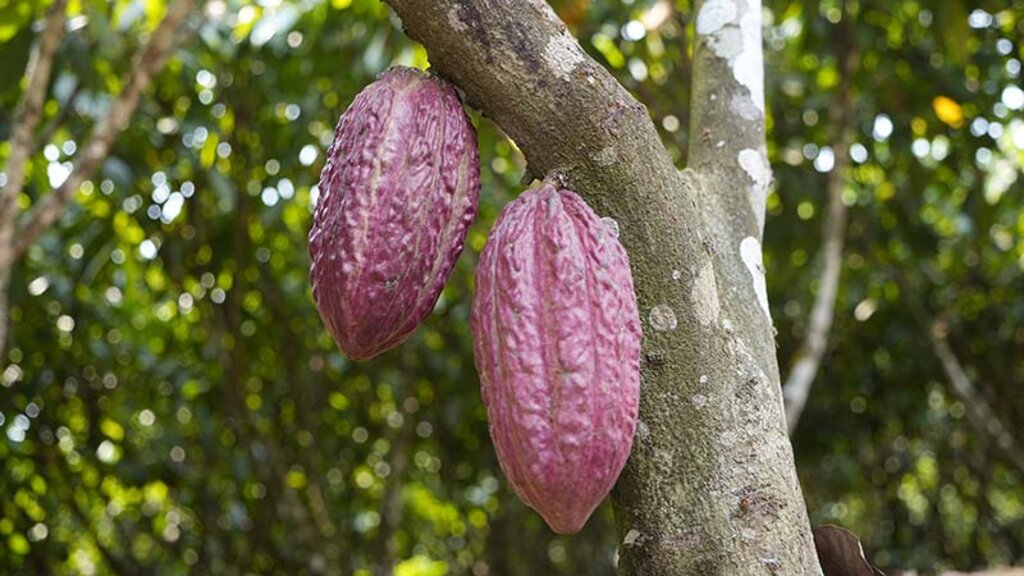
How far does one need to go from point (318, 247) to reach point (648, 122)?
26cm

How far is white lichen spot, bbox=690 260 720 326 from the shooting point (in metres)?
0.81

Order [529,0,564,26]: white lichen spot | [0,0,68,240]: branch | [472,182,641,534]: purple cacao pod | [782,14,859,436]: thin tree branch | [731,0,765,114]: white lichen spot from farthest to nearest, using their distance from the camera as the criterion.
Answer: [782,14,859,436]: thin tree branch, [0,0,68,240]: branch, [731,0,765,114]: white lichen spot, [529,0,564,26]: white lichen spot, [472,182,641,534]: purple cacao pod

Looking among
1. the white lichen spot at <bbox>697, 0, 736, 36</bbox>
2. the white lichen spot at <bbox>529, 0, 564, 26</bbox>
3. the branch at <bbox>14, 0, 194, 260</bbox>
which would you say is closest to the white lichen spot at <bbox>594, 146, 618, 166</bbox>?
the white lichen spot at <bbox>529, 0, 564, 26</bbox>

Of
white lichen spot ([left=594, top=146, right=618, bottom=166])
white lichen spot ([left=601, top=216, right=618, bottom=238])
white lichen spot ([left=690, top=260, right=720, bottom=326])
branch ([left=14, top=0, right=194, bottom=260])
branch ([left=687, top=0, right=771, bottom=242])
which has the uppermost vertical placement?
white lichen spot ([left=594, top=146, right=618, bottom=166])

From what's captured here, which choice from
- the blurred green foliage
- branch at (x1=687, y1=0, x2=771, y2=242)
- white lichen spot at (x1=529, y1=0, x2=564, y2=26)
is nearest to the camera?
white lichen spot at (x1=529, y1=0, x2=564, y2=26)

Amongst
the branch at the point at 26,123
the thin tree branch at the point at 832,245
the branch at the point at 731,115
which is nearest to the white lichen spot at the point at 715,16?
the branch at the point at 731,115

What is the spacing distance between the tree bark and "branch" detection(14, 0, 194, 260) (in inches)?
44.8

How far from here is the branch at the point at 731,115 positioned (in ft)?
3.16

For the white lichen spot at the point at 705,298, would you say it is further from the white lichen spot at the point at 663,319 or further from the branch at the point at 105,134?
the branch at the point at 105,134

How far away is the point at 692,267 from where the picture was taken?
816 mm

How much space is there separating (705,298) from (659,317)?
41 millimetres

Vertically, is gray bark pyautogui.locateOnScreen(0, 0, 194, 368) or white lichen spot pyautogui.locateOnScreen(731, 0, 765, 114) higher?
white lichen spot pyautogui.locateOnScreen(731, 0, 765, 114)

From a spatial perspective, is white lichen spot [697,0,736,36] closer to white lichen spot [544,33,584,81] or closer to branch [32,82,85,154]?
white lichen spot [544,33,584,81]

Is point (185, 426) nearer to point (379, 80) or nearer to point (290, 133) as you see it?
point (290, 133)
